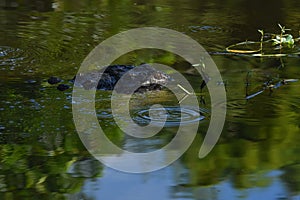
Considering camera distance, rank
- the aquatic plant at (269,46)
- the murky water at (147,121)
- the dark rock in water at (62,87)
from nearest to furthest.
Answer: the murky water at (147,121) → the dark rock in water at (62,87) → the aquatic plant at (269,46)

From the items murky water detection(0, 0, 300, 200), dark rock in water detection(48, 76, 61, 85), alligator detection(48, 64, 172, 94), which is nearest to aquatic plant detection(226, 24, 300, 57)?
murky water detection(0, 0, 300, 200)

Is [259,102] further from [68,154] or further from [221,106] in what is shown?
[68,154]

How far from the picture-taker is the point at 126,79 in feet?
11.4

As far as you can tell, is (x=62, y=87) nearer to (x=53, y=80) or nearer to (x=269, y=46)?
(x=53, y=80)

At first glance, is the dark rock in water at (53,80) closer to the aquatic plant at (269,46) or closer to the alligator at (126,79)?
the alligator at (126,79)

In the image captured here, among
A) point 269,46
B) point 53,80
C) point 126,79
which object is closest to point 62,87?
point 53,80

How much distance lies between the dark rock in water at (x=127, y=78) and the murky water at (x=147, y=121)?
3.2 inches

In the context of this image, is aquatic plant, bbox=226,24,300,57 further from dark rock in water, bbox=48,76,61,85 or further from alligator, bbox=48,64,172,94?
dark rock in water, bbox=48,76,61,85

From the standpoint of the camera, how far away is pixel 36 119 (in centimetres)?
296

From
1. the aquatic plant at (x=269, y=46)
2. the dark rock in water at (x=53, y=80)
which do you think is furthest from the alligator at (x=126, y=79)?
the aquatic plant at (x=269, y=46)

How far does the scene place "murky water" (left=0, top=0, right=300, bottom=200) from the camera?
2.37m

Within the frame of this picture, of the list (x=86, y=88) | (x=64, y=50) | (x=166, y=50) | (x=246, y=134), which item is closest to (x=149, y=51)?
(x=166, y=50)

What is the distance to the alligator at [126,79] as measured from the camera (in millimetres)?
3422

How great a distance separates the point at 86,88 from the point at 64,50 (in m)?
0.82
